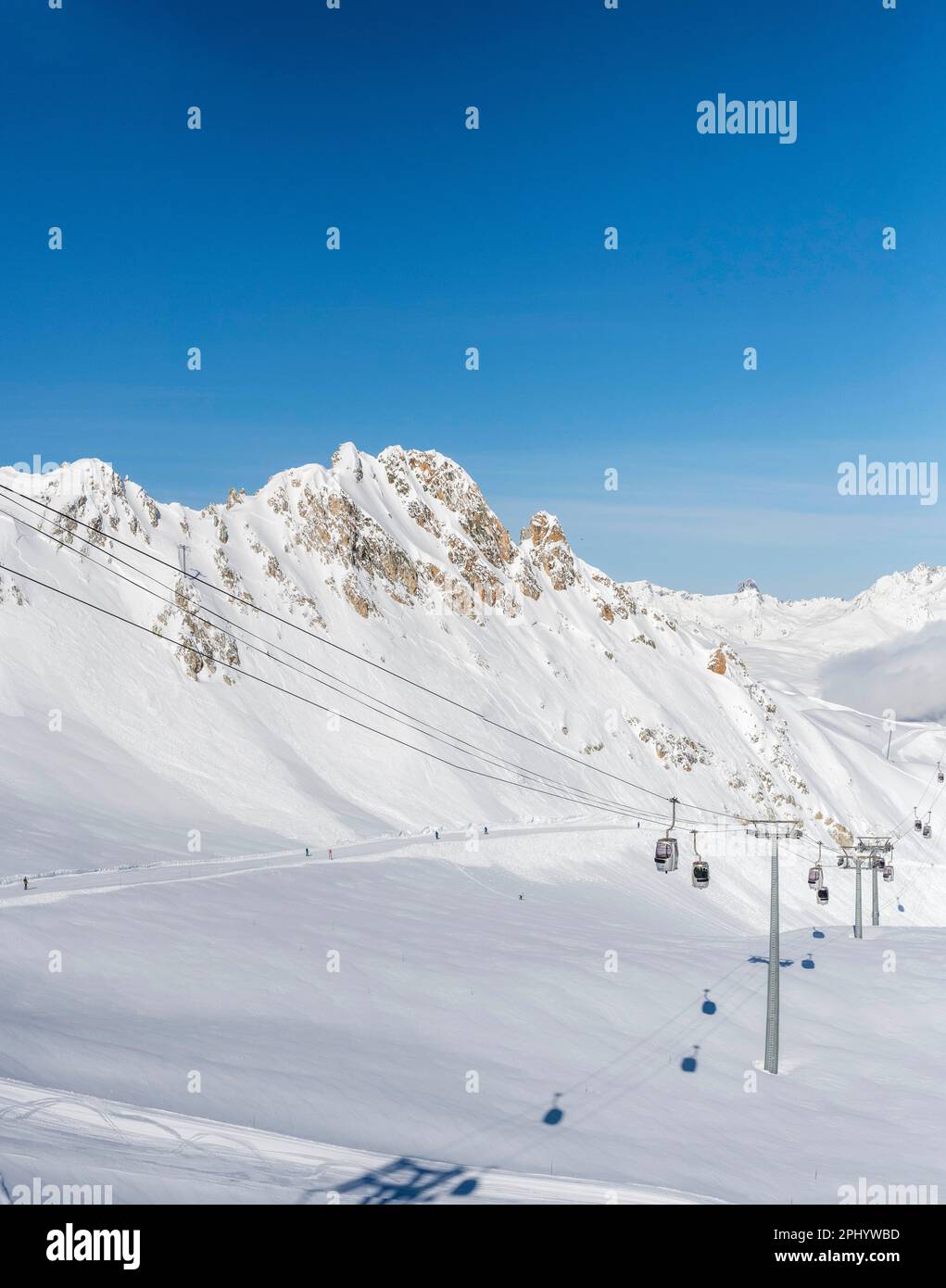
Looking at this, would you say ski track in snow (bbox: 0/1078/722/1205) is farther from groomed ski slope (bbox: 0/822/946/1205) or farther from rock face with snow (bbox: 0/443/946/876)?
rock face with snow (bbox: 0/443/946/876)

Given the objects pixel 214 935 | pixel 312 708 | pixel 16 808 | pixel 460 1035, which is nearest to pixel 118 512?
pixel 312 708

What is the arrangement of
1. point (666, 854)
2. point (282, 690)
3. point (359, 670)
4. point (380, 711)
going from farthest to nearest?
point (359, 670) < point (380, 711) < point (282, 690) < point (666, 854)

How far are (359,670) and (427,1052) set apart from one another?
75701 mm

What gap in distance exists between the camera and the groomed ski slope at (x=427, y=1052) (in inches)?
549

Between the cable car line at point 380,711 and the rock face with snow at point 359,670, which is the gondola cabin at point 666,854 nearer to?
the rock face with snow at point 359,670

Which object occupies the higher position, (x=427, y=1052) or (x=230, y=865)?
(x=230, y=865)

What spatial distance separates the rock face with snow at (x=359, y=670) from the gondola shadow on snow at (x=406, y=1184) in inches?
1349

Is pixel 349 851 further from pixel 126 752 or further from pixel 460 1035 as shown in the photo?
pixel 460 1035

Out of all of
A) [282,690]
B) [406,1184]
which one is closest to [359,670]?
[282,690]

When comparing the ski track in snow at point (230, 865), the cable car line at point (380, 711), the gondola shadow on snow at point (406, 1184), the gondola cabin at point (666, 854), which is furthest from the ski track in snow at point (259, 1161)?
the cable car line at point (380, 711)

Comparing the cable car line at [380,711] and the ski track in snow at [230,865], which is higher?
the cable car line at [380,711]

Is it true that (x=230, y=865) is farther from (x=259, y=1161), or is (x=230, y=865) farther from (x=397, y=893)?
(x=259, y=1161)

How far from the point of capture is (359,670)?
9588 cm
